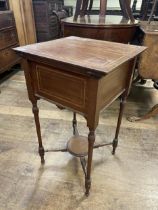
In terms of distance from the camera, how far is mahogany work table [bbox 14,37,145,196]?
0.70 m

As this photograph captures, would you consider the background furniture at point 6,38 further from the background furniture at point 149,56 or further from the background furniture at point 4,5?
the background furniture at point 149,56

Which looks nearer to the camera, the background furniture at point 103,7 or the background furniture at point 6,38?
the background furniture at point 103,7

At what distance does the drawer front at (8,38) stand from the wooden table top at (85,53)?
5.52 ft

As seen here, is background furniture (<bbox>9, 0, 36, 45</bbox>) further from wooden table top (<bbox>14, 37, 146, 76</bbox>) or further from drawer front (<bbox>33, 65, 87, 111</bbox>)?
drawer front (<bbox>33, 65, 87, 111</bbox>)

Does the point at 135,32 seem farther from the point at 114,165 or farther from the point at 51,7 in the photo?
the point at 51,7

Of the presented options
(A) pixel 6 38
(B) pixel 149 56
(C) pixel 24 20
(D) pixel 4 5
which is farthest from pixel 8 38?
(B) pixel 149 56

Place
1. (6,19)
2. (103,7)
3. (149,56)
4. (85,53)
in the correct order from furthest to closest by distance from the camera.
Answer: (6,19) < (103,7) < (149,56) < (85,53)

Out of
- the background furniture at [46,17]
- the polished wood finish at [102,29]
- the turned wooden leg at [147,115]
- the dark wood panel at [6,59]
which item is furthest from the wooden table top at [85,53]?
the background furniture at [46,17]

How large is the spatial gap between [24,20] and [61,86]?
2455mm

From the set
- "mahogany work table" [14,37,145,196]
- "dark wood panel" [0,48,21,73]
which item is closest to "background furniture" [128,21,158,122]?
"mahogany work table" [14,37,145,196]

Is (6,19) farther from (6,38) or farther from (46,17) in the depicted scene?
(46,17)

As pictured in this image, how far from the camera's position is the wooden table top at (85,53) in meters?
0.69

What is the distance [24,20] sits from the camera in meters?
2.82

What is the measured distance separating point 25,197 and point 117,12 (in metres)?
3.85
